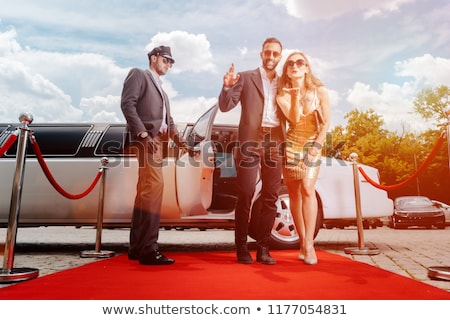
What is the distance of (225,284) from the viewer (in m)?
2.73

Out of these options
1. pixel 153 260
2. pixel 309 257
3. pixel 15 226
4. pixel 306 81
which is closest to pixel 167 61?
pixel 306 81

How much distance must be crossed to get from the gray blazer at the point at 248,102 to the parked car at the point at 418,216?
412 inches

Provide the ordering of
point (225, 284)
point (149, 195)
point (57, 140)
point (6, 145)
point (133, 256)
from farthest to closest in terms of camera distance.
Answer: point (57, 140) < point (133, 256) < point (149, 195) < point (6, 145) < point (225, 284)

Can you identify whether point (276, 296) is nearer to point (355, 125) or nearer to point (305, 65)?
point (305, 65)

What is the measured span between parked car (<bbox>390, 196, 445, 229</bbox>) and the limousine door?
9.92 metres

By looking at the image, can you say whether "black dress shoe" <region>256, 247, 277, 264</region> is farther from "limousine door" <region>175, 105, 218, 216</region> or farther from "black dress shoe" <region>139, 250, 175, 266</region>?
"limousine door" <region>175, 105, 218, 216</region>

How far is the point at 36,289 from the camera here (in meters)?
2.63

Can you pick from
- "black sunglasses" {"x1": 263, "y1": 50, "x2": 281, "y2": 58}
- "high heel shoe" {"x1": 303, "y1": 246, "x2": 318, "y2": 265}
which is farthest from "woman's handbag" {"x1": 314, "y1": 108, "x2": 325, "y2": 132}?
"high heel shoe" {"x1": 303, "y1": 246, "x2": 318, "y2": 265}

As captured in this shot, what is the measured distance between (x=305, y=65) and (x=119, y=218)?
267cm

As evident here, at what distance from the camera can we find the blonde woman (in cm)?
362

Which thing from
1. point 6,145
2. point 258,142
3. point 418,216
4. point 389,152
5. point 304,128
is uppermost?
point 389,152

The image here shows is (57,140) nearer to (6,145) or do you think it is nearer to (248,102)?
(6,145)

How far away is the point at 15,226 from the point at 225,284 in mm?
1686

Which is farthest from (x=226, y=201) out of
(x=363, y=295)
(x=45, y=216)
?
(x=363, y=295)
